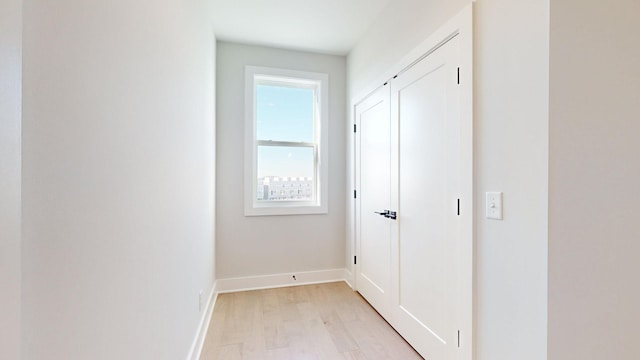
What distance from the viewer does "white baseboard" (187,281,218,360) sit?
181 cm

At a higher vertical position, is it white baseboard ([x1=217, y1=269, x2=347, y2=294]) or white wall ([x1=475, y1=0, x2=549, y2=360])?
white wall ([x1=475, y1=0, x2=549, y2=360])

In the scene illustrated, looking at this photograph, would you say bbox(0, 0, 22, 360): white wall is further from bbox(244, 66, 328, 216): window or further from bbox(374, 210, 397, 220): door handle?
bbox(244, 66, 328, 216): window

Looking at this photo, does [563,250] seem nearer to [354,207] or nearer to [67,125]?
[67,125]

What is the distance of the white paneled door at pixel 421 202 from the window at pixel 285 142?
33.1 inches

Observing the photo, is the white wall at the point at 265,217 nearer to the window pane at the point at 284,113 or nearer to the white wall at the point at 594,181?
the window pane at the point at 284,113


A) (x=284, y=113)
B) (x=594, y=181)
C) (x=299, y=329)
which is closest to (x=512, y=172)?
(x=594, y=181)

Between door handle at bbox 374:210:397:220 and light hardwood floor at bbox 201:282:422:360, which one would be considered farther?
door handle at bbox 374:210:397:220

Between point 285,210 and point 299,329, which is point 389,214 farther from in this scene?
point 285,210

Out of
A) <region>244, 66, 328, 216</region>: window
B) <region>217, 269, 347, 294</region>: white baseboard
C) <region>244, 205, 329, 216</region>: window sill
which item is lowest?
<region>217, 269, 347, 294</region>: white baseboard

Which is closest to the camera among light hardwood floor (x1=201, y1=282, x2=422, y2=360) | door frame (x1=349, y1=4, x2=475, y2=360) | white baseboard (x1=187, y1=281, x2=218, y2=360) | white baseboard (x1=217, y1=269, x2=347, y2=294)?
door frame (x1=349, y1=4, x2=475, y2=360)

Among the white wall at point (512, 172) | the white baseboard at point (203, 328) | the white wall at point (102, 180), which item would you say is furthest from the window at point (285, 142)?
the white wall at point (512, 172)

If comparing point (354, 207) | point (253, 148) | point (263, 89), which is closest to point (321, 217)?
point (354, 207)

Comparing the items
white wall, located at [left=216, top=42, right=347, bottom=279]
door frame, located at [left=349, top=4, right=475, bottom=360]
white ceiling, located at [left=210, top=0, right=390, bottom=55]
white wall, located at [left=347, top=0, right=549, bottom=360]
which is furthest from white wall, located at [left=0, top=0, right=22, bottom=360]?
white wall, located at [left=216, top=42, right=347, bottom=279]

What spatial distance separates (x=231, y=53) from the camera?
10.3ft
